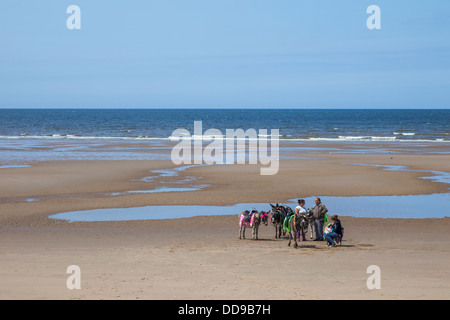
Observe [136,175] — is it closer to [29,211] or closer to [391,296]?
[29,211]

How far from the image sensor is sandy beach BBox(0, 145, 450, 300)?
10289 mm

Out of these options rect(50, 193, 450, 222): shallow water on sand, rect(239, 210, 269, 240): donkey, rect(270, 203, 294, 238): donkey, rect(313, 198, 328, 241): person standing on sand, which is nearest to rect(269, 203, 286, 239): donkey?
rect(270, 203, 294, 238): donkey

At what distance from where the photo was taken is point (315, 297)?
31.9 feet

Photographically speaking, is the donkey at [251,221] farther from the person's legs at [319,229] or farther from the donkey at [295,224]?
the person's legs at [319,229]

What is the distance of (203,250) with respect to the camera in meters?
14.2

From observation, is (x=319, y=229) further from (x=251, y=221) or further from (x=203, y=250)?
(x=203, y=250)

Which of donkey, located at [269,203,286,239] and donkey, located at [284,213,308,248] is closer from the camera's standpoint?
donkey, located at [284,213,308,248]

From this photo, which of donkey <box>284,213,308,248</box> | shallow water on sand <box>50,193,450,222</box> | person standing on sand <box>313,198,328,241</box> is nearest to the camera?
donkey <box>284,213,308,248</box>

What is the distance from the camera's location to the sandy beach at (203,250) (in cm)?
1029

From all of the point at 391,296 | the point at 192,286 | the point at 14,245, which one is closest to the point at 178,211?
the point at 14,245

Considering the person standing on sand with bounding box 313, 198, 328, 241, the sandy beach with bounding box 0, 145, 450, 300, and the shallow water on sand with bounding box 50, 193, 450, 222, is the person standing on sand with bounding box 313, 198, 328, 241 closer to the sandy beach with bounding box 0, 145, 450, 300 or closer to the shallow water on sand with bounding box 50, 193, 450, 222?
the sandy beach with bounding box 0, 145, 450, 300

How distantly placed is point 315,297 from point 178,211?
11165 millimetres

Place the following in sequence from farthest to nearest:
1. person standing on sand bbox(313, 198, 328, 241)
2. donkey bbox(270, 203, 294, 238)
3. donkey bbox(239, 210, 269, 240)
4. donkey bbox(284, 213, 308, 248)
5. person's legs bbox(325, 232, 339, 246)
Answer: donkey bbox(270, 203, 294, 238)
person standing on sand bbox(313, 198, 328, 241)
donkey bbox(239, 210, 269, 240)
person's legs bbox(325, 232, 339, 246)
donkey bbox(284, 213, 308, 248)

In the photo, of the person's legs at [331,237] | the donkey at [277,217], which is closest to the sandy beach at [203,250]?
the person's legs at [331,237]
